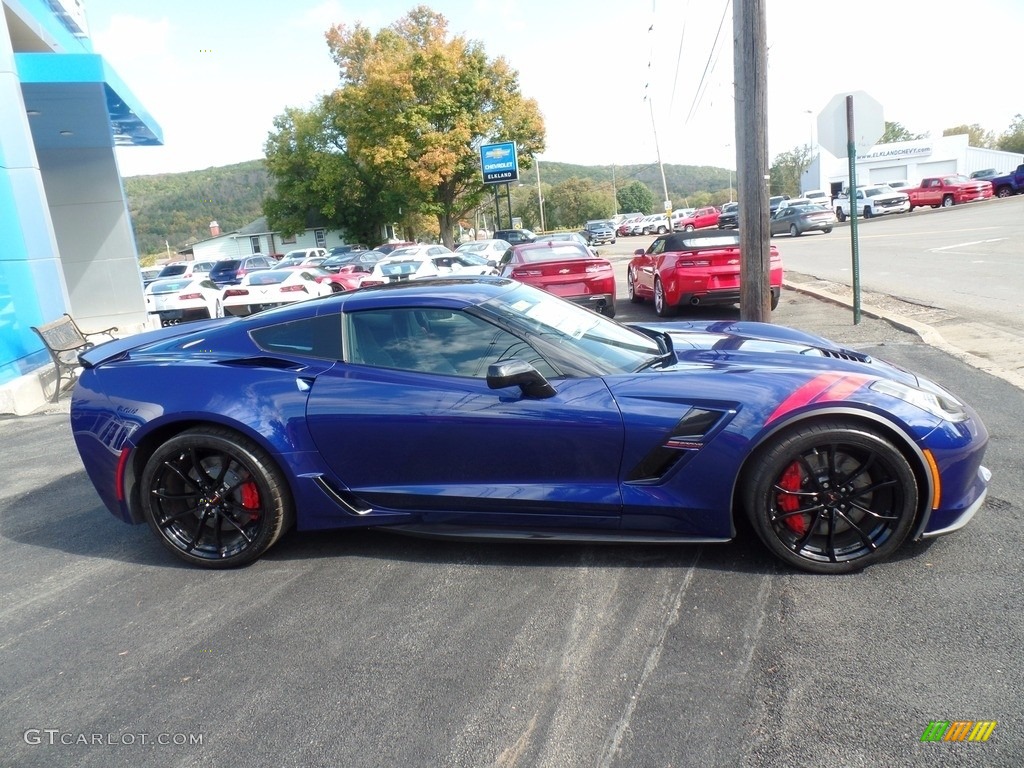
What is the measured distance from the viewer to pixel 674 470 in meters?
3.22

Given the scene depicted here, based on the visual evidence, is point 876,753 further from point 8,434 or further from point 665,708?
point 8,434

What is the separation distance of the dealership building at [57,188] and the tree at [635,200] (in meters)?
112

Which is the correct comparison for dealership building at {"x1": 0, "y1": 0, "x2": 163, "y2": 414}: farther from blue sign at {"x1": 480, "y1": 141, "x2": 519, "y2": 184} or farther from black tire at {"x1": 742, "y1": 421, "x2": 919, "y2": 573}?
blue sign at {"x1": 480, "y1": 141, "x2": 519, "y2": 184}

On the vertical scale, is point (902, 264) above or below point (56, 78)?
below

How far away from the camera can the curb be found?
20.2ft

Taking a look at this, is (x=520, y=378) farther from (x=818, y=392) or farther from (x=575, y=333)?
(x=818, y=392)

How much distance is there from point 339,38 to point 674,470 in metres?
47.4

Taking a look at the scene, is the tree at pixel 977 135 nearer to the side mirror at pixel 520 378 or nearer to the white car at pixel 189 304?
the white car at pixel 189 304

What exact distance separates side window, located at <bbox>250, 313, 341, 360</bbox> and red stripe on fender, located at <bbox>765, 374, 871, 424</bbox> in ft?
7.10

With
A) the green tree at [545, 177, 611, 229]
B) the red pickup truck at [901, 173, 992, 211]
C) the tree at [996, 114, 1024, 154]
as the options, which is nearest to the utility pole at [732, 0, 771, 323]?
the red pickup truck at [901, 173, 992, 211]

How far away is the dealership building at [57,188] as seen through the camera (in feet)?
31.1

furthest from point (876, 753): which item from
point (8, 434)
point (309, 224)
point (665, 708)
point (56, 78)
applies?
point (309, 224)

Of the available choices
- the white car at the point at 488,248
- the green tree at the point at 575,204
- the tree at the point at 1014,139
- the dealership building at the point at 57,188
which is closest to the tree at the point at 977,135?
the tree at the point at 1014,139

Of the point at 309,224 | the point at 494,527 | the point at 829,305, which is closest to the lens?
the point at 494,527
